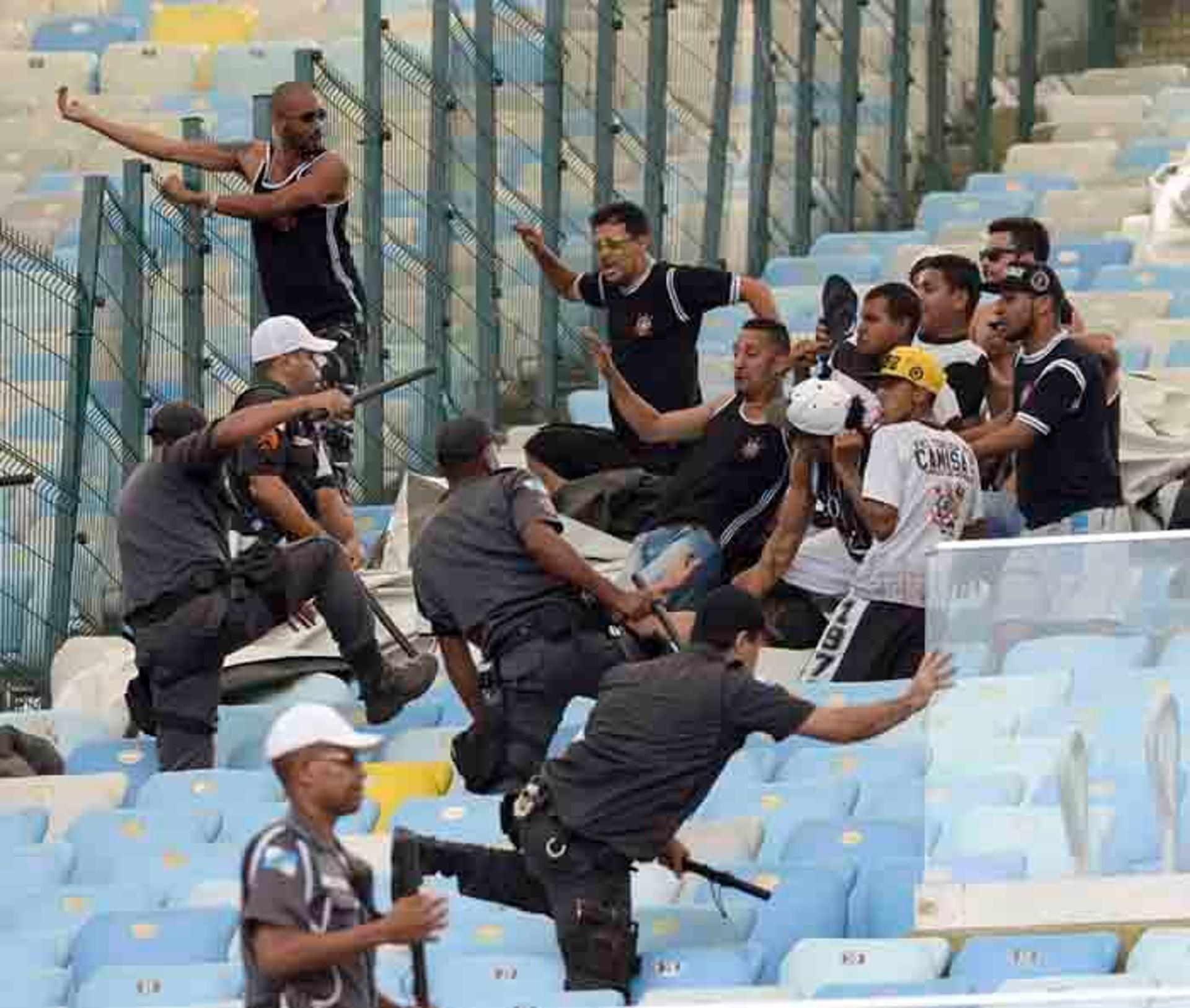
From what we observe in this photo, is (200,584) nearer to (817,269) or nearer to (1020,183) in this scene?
(817,269)

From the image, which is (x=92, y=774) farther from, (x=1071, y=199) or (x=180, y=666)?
(x=1071, y=199)

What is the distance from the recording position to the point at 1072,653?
13094mm

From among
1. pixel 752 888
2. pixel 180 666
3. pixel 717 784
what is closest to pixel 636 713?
pixel 752 888

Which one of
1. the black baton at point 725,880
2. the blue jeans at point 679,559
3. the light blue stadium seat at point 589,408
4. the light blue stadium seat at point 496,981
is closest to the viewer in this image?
the light blue stadium seat at point 496,981

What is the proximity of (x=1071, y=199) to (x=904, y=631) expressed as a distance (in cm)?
610

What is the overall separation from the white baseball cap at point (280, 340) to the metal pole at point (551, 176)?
342 cm

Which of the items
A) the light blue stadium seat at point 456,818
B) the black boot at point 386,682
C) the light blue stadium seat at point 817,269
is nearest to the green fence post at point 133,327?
→ the black boot at point 386,682

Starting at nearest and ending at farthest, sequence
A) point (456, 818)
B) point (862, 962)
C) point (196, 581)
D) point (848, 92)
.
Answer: point (862, 962) → point (456, 818) → point (196, 581) → point (848, 92)

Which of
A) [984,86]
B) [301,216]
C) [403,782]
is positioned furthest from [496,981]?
[984,86]

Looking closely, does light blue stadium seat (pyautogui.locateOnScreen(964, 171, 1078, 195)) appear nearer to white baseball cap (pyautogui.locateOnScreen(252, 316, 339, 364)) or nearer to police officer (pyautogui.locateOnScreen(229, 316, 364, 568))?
police officer (pyautogui.locateOnScreen(229, 316, 364, 568))

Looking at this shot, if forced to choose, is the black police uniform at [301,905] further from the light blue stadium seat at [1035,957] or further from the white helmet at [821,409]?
the white helmet at [821,409]

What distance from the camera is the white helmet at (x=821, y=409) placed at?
15367mm

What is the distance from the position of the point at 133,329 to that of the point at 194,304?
11.7 inches

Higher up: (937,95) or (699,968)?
(937,95)
